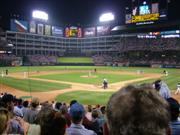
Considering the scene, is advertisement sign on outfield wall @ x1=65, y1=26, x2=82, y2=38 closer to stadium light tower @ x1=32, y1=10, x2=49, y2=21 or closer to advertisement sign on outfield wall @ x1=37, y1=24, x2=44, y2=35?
stadium light tower @ x1=32, y1=10, x2=49, y2=21

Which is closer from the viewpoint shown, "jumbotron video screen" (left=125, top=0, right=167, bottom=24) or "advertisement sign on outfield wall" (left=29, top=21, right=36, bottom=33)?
"jumbotron video screen" (left=125, top=0, right=167, bottom=24)

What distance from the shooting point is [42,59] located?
104 m

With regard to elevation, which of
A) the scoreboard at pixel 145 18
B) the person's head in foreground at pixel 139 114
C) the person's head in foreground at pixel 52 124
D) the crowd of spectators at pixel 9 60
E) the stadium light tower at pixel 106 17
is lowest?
the person's head in foreground at pixel 52 124

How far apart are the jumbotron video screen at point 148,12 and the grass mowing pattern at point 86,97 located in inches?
1971

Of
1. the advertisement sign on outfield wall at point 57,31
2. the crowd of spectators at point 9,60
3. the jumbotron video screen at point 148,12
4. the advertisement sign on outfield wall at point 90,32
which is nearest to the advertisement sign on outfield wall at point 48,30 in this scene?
the advertisement sign on outfield wall at point 57,31

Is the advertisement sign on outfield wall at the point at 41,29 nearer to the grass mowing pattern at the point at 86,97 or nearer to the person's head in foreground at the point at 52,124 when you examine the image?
the grass mowing pattern at the point at 86,97

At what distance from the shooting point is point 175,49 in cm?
8962

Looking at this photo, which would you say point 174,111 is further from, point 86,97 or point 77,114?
point 86,97

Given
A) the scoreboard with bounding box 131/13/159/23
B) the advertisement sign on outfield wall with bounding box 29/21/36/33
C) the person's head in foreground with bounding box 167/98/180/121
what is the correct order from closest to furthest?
the person's head in foreground with bounding box 167/98/180/121 < the scoreboard with bounding box 131/13/159/23 < the advertisement sign on outfield wall with bounding box 29/21/36/33

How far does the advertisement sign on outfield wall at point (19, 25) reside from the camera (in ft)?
320

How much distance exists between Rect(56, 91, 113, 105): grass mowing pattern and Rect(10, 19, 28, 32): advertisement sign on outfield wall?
73.3 m

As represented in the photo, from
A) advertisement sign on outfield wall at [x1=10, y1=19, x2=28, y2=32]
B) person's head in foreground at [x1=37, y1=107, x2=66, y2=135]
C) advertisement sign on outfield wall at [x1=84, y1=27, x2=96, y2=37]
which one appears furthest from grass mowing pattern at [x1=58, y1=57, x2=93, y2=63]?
Answer: person's head in foreground at [x1=37, y1=107, x2=66, y2=135]

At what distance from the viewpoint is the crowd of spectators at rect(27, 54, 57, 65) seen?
326 feet

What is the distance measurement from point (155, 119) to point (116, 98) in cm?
36
